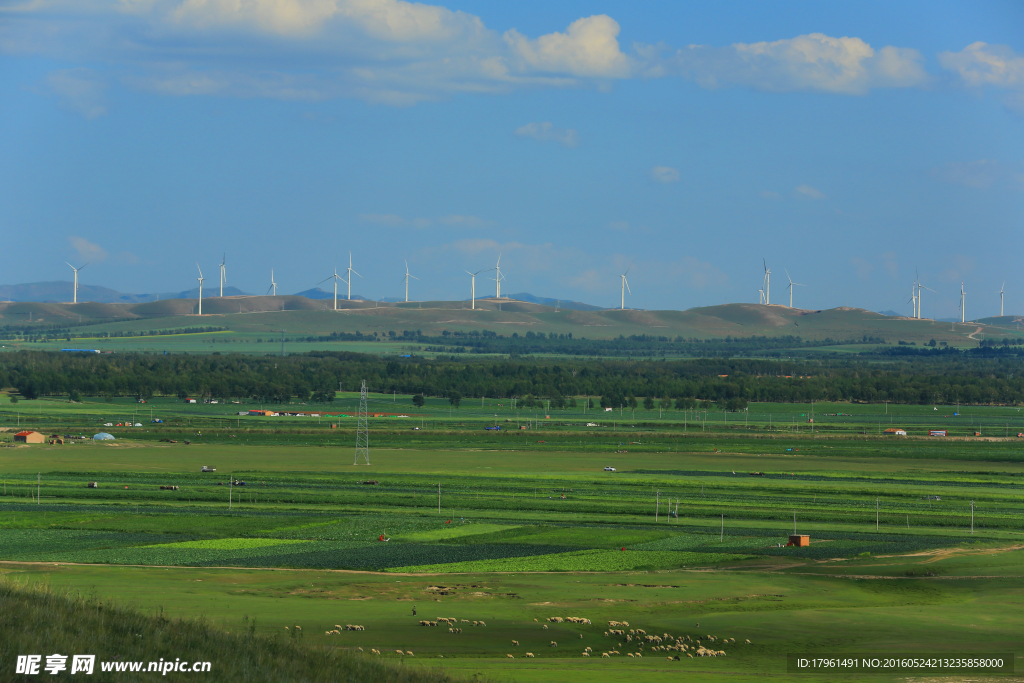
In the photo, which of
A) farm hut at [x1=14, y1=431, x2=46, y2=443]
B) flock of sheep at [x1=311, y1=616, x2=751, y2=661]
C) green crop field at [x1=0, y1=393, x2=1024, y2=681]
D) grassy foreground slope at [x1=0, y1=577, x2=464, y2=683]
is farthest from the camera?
farm hut at [x1=14, y1=431, x2=46, y2=443]

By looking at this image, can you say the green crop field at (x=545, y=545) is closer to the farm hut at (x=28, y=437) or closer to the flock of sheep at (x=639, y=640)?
the flock of sheep at (x=639, y=640)

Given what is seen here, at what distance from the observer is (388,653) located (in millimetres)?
33250

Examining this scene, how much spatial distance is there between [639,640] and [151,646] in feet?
63.8

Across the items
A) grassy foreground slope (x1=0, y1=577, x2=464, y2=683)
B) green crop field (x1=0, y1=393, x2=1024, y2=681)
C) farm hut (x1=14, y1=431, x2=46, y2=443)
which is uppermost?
grassy foreground slope (x1=0, y1=577, x2=464, y2=683)

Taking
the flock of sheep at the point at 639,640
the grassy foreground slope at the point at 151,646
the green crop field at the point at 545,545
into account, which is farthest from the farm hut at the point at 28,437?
the grassy foreground slope at the point at 151,646

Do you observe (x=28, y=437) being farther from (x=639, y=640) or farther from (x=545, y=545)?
(x=639, y=640)

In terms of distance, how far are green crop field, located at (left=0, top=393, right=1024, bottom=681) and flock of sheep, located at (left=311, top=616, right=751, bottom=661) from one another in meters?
0.14

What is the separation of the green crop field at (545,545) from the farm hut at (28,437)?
2760 millimetres

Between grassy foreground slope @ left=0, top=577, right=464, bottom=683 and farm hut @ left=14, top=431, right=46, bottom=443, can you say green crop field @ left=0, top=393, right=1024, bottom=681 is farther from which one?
grassy foreground slope @ left=0, top=577, right=464, bottom=683

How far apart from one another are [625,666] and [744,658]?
4695mm

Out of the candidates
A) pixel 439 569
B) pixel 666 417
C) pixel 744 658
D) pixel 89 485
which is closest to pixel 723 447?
pixel 666 417

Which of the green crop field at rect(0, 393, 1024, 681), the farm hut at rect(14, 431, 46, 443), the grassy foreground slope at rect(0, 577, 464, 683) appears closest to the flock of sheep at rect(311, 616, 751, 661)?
the green crop field at rect(0, 393, 1024, 681)

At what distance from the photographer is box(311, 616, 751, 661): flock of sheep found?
120 ft

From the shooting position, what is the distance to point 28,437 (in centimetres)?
12706
